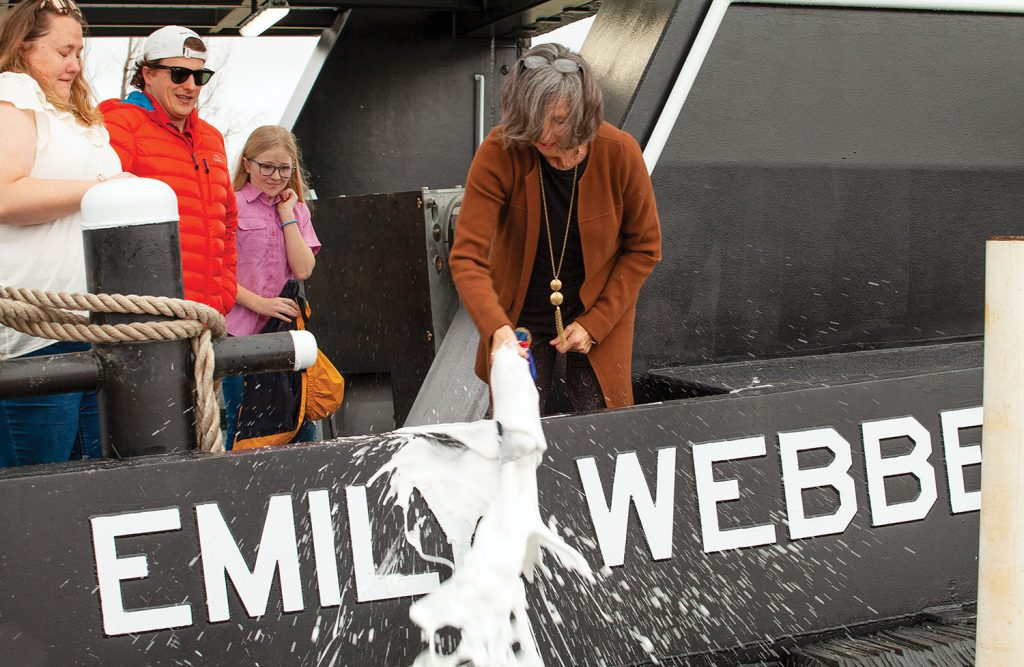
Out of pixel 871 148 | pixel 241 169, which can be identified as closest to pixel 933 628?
pixel 871 148

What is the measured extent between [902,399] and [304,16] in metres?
4.35

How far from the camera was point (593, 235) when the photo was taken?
9.13 ft

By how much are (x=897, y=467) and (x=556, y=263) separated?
0.90 meters

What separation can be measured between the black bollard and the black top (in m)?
1.03

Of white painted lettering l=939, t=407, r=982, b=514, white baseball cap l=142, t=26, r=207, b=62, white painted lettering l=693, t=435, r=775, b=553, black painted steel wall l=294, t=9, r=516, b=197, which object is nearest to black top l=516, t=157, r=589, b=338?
white painted lettering l=693, t=435, r=775, b=553

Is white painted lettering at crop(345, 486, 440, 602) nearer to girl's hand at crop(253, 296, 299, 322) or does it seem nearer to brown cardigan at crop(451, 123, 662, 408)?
brown cardigan at crop(451, 123, 662, 408)

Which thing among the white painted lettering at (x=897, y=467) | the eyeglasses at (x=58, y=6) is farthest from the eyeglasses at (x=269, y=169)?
the white painted lettering at (x=897, y=467)

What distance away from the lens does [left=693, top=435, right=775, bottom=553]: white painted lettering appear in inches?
92.5

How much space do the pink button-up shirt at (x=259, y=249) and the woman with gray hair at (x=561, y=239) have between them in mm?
1340

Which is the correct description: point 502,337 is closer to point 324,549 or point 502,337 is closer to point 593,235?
point 593,235

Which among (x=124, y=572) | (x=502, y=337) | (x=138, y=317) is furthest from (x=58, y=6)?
(x=124, y=572)

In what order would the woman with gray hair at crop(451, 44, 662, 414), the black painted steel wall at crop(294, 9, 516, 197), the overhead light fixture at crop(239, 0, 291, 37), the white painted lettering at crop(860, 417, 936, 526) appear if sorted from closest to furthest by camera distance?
the white painted lettering at crop(860, 417, 936, 526) < the woman with gray hair at crop(451, 44, 662, 414) < the overhead light fixture at crop(239, 0, 291, 37) < the black painted steel wall at crop(294, 9, 516, 197)

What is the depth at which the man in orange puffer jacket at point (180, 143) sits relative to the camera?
3.15 meters

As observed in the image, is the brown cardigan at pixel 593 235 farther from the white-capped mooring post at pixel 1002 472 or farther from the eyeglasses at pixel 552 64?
the white-capped mooring post at pixel 1002 472
